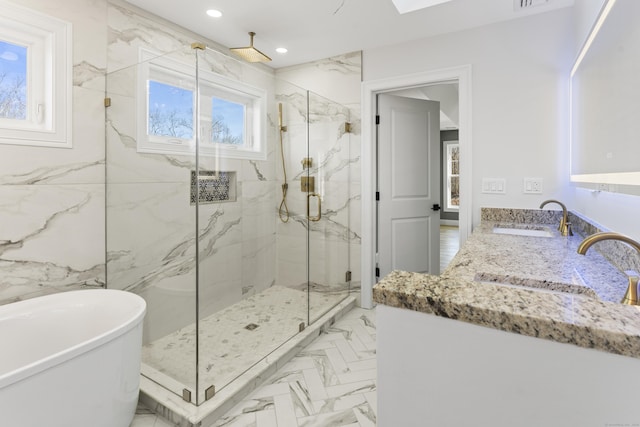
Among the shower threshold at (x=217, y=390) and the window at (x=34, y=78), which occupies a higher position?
the window at (x=34, y=78)

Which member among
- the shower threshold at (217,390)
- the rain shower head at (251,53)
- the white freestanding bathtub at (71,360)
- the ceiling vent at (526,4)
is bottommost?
the shower threshold at (217,390)

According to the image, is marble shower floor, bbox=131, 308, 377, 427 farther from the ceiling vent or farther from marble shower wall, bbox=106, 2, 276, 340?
the ceiling vent

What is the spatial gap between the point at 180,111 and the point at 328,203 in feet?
5.18

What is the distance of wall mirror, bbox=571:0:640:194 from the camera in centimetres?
112

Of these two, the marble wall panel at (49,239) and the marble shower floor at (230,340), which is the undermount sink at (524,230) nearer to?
the marble shower floor at (230,340)

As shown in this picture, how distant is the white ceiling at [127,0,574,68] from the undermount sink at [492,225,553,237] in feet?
5.05

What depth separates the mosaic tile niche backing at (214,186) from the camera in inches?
80.4

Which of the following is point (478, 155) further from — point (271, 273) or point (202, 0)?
point (202, 0)

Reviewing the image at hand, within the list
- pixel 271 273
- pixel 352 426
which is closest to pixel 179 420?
pixel 352 426

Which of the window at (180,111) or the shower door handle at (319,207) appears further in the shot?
the shower door handle at (319,207)

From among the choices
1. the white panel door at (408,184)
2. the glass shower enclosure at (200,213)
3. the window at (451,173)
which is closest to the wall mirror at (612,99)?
the white panel door at (408,184)

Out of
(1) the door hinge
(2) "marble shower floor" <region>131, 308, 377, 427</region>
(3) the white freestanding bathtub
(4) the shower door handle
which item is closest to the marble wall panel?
(3) the white freestanding bathtub

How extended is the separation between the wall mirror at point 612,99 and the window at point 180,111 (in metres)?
1.97

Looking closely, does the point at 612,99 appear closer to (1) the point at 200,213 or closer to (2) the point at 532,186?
(2) the point at 532,186
